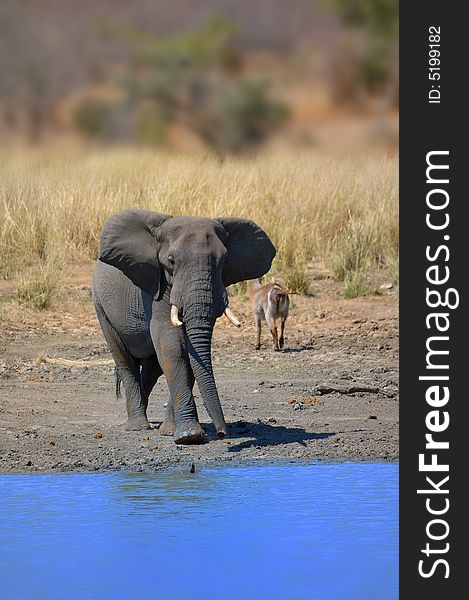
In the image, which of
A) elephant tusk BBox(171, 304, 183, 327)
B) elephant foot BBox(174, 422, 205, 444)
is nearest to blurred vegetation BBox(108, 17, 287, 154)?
elephant tusk BBox(171, 304, 183, 327)

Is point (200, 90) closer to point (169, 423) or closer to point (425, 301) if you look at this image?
point (169, 423)

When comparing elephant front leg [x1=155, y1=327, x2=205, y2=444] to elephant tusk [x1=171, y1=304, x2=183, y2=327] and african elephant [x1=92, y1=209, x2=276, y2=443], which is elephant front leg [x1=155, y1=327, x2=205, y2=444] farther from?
elephant tusk [x1=171, y1=304, x2=183, y2=327]

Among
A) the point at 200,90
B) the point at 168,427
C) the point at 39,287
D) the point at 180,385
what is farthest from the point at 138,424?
the point at 39,287

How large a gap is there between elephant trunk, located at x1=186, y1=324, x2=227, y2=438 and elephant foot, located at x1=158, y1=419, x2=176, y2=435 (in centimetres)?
47

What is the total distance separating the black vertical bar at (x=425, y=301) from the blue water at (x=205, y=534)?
60cm

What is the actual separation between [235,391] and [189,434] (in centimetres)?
199

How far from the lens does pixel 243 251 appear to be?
9.90 metres

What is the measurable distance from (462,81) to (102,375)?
5.42 meters

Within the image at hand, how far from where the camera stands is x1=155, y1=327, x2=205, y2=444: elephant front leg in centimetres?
943

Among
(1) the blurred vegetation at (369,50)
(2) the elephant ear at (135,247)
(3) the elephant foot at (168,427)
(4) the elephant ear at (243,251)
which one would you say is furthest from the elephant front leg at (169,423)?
(1) the blurred vegetation at (369,50)

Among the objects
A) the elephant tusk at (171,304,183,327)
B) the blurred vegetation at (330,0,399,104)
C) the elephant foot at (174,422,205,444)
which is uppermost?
the blurred vegetation at (330,0,399,104)

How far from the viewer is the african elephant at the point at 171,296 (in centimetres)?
927

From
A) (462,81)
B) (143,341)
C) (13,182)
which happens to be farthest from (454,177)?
(13,182)

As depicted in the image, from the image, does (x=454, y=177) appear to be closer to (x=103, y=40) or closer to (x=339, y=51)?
(x=103, y=40)
